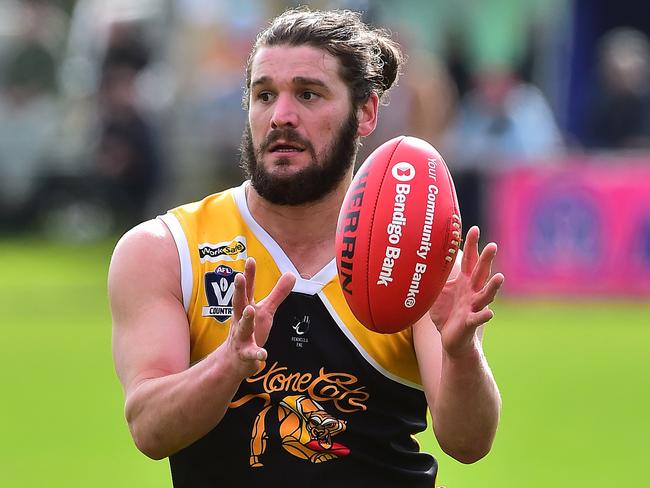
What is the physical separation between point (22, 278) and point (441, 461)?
7518mm

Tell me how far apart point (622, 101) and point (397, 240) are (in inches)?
491

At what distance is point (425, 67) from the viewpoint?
15898mm

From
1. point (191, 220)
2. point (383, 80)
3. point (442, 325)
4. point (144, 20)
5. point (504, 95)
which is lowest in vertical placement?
point (442, 325)

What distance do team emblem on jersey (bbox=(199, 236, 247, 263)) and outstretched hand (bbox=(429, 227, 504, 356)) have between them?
72 cm

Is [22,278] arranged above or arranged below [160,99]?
below

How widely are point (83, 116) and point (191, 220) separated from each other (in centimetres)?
1377

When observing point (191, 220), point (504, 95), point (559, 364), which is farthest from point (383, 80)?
point (504, 95)

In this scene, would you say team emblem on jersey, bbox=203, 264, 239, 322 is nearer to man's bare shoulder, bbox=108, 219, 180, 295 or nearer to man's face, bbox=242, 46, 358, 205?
man's bare shoulder, bbox=108, 219, 180, 295

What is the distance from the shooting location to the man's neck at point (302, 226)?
4945mm

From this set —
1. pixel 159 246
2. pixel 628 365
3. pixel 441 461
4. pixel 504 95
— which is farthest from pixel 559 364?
pixel 159 246

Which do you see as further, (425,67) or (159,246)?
(425,67)

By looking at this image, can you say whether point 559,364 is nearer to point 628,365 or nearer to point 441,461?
point 628,365

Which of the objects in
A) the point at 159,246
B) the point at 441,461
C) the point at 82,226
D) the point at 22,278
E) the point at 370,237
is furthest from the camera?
the point at 82,226

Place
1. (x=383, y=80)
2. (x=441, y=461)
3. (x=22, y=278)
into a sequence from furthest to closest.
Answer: (x=22, y=278)
(x=441, y=461)
(x=383, y=80)
